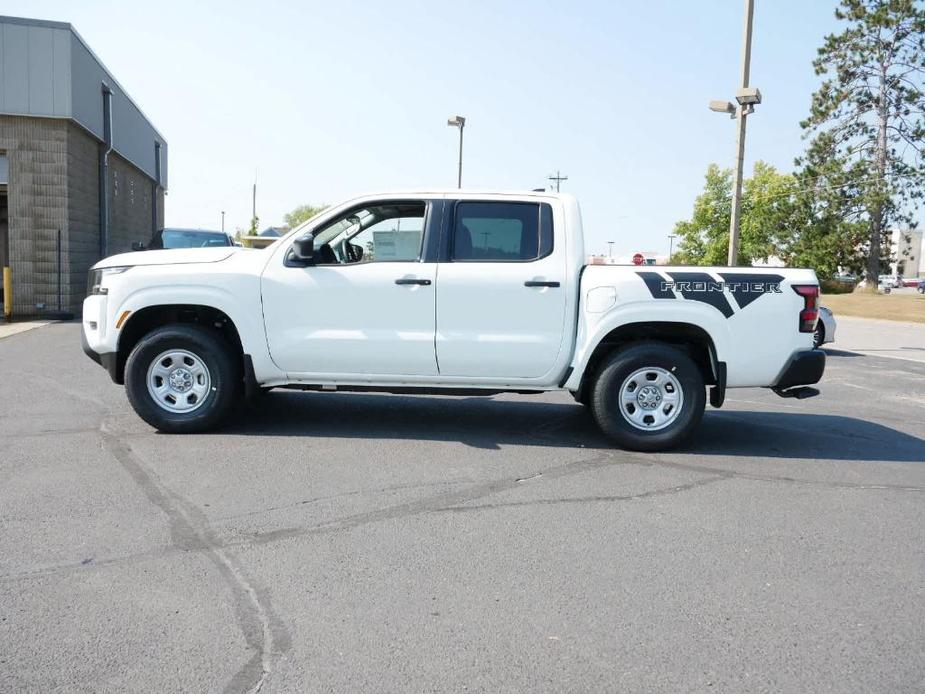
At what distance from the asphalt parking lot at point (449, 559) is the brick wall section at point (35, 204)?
13184 millimetres

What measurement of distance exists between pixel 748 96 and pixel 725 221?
200 feet

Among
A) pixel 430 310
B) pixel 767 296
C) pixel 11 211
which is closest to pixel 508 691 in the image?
pixel 430 310

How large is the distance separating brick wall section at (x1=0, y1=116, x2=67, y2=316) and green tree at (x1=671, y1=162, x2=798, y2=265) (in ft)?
174

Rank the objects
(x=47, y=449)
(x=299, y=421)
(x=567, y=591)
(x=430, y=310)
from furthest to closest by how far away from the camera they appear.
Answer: (x=299, y=421)
(x=430, y=310)
(x=47, y=449)
(x=567, y=591)

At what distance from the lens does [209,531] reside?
458cm

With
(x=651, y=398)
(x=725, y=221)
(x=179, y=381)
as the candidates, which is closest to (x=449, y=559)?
(x=651, y=398)

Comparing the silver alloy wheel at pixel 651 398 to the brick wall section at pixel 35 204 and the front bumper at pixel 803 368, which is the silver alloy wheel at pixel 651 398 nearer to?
the front bumper at pixel 803 368

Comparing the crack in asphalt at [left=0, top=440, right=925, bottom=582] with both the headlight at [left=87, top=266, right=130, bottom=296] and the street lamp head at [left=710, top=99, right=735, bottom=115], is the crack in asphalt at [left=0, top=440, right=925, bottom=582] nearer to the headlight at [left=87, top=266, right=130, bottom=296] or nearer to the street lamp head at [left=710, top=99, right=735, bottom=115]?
the headlight at [left=87, top=266, right=130, bottom=296]

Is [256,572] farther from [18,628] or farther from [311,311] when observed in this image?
[311,311]

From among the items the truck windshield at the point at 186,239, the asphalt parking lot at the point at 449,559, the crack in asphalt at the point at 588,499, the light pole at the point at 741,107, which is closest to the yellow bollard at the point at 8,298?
the truck windshield at the point at 186,239

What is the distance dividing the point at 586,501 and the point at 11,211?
17901 millimetres

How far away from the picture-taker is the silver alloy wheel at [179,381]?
693 centimetres

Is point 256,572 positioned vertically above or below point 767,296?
below

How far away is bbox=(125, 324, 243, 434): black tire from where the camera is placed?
6.87 m
